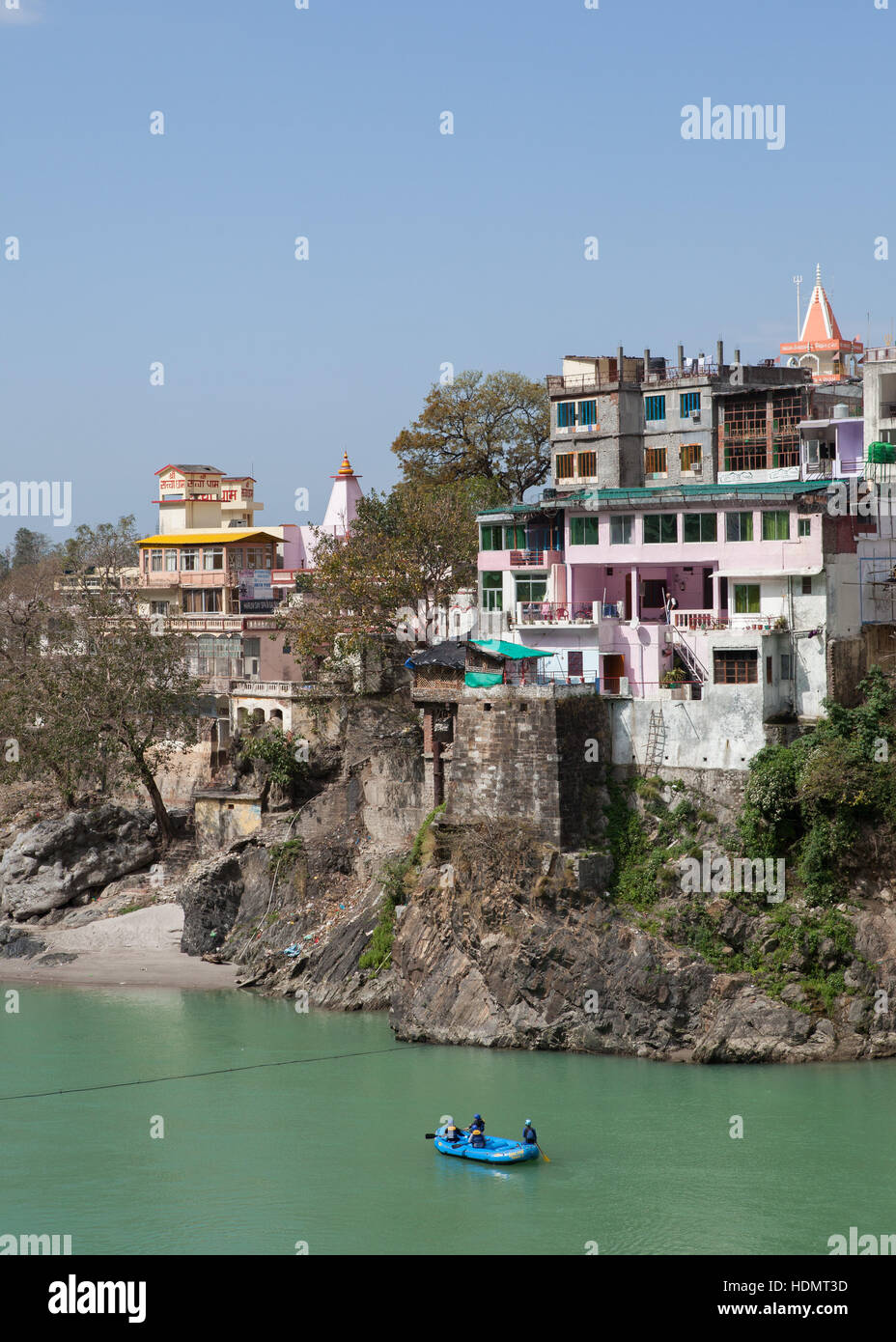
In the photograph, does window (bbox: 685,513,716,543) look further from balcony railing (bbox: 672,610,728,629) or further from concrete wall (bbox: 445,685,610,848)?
concrete wall (bbox: 445,685,610,848)

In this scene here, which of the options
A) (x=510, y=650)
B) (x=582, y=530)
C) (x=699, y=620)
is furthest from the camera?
(x=582, y=530)

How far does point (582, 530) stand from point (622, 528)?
1176mm

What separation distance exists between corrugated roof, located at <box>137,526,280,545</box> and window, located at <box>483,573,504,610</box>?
16.1 m

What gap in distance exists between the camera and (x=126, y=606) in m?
57.6

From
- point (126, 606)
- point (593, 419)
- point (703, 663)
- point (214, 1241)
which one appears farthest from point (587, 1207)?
point (126, 606)

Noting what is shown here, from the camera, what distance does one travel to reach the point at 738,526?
42.4 m

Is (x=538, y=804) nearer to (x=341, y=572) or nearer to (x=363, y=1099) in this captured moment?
(x=363, y=1099)

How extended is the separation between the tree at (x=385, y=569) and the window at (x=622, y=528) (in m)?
7.66

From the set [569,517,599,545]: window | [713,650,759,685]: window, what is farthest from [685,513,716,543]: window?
[713,650,759,685]: window

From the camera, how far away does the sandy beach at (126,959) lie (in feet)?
152

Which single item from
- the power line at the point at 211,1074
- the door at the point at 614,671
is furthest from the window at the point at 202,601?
the power line at the point at 211,1074

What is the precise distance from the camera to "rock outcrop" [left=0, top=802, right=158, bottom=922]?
52.4 m

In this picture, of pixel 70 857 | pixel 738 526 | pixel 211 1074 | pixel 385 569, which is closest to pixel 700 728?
pixel 738 526

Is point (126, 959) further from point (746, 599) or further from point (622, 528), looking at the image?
point (746, 599)
